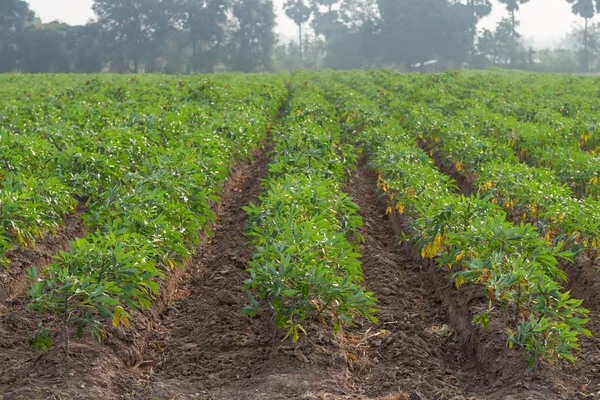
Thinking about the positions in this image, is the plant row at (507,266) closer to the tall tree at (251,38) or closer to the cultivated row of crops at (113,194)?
the cultivated row of crops at (113,194)

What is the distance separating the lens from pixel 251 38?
63719 millimetres

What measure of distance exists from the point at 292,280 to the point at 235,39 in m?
61.2

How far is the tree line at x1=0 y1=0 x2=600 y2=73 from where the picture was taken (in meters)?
55.2

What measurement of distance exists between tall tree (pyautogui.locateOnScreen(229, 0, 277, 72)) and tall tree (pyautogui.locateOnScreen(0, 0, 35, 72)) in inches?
747

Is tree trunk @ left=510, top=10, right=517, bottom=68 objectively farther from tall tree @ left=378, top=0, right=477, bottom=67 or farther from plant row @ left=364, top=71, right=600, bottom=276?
plant row @ left=364, top=71, right=600, bottom=276

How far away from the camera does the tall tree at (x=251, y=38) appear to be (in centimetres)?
6275

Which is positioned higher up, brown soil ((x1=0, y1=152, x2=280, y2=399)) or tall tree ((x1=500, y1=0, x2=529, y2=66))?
tall tree ((x1=500, y1=0, x2=529, y2=66))

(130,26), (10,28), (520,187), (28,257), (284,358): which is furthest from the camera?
(130,26)

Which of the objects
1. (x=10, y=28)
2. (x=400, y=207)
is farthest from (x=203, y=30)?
(x=400, y=207)

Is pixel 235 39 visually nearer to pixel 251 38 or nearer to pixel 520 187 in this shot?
pixel 251 38

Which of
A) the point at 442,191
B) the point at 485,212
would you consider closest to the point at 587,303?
the point at 485,212

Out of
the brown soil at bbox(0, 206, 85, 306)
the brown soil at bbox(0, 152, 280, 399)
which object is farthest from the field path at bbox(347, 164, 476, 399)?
the brown soil at bbox(0, 206, 85, 306)

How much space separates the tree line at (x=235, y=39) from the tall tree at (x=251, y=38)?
0.10 meters

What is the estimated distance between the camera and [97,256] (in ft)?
15.2
